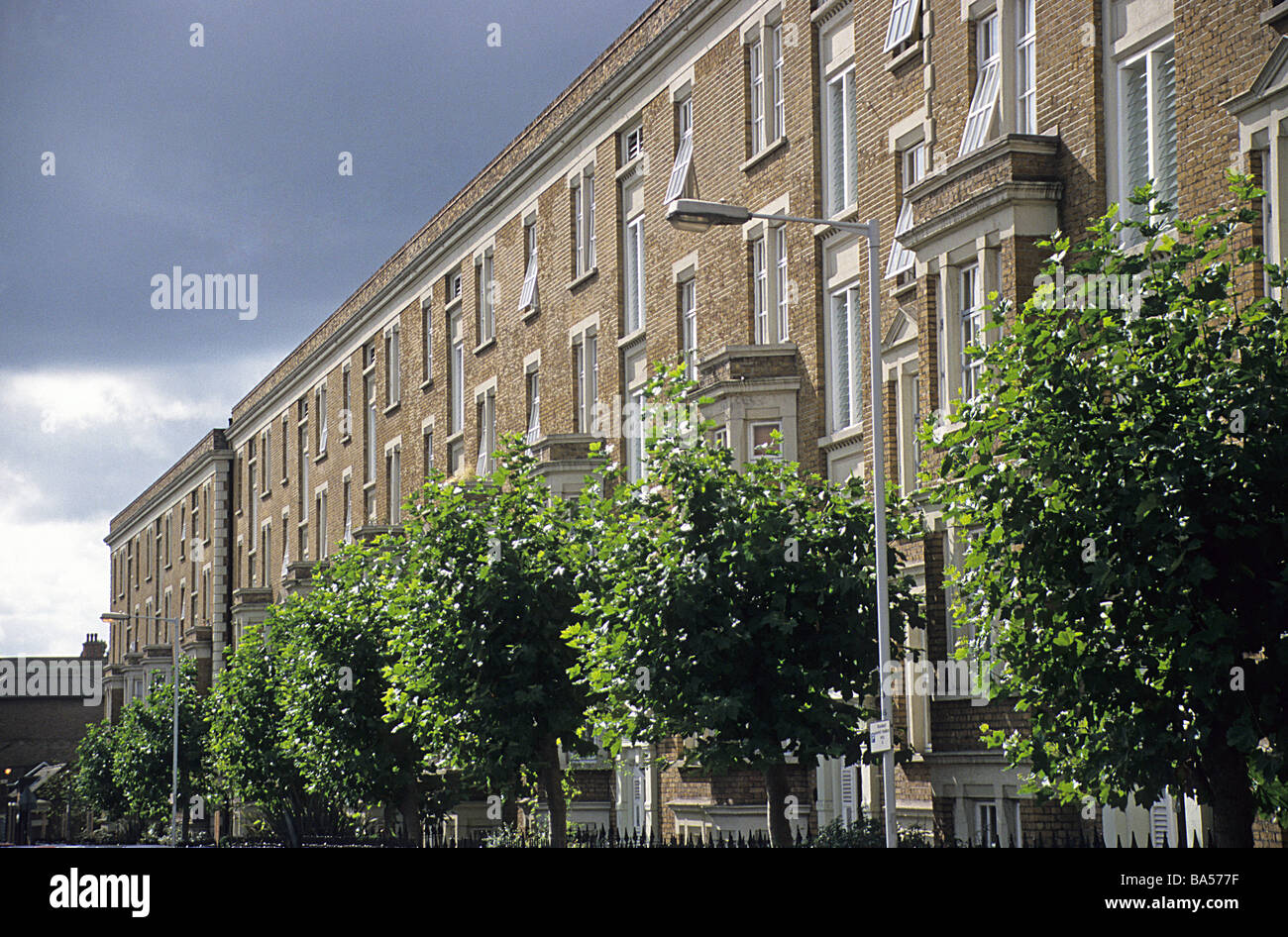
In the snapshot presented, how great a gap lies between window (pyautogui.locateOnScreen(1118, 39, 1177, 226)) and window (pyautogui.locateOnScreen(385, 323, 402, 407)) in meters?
37.3

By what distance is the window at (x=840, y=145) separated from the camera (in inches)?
1155

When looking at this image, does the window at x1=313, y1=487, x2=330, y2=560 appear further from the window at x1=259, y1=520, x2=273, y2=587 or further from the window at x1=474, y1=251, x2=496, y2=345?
the window at x1=474, y1=251, x2=496, y2=345

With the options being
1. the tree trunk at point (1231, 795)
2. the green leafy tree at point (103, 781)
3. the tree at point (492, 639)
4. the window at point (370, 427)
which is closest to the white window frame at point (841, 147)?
the tree at point (492, 639)

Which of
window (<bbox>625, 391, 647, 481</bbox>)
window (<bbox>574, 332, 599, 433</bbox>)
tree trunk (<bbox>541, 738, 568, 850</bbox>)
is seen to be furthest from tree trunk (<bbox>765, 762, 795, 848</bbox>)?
window (<bbox>574, 332, 599, 433</bbox>)

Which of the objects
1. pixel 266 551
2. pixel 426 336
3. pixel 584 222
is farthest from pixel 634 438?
pixel 266 551

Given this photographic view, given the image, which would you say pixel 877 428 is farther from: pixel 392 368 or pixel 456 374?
pixel 392 368

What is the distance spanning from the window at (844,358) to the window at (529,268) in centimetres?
1568

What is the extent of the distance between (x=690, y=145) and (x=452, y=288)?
58.7 feet

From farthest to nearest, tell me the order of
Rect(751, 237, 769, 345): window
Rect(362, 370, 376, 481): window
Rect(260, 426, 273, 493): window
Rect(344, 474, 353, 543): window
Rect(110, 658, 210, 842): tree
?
Rect(260, 426, 273, 493): window → Rect(110, 658, 210, 842): tree → Rect(344, 474, 353, 543): window → Rect(362, 370, 376, 481): window → Rect(751, 237, 769, 345): window

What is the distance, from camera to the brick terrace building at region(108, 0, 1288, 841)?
2138 centimetres

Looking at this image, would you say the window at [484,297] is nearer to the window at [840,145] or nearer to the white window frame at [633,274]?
the white window frame at [633,274]
